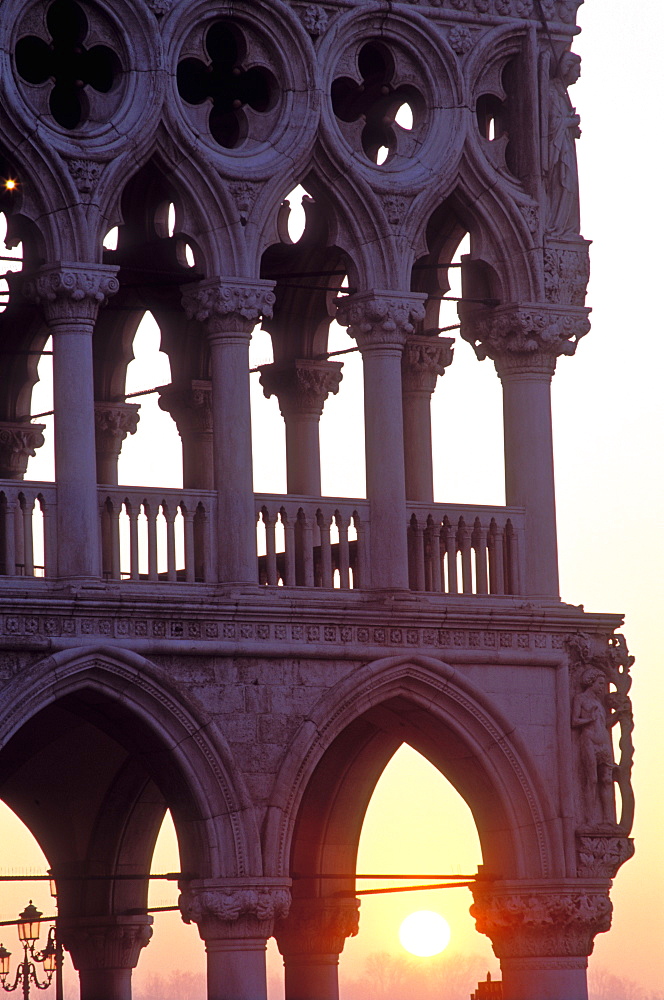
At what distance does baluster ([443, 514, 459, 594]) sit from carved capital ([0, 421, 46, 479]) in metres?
7.05

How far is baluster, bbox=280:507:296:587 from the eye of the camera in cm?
3216

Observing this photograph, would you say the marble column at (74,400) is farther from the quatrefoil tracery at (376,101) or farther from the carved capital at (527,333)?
the carved capital at (527,333)

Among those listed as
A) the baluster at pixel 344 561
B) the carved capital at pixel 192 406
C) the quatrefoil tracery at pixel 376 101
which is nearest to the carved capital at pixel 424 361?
the quatrefoil tracery at pixel 376 101

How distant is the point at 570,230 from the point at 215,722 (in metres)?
6.58

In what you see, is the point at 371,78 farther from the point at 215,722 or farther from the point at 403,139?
the point at 215,722

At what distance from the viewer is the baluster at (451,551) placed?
33.1 meters

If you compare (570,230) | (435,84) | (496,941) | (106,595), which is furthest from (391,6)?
(496,941)

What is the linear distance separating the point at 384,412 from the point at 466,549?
1.65m

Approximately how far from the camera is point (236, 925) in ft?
103

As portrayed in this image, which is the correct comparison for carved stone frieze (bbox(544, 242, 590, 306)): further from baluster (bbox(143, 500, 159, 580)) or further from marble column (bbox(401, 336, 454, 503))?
baluster (bbox(143, 500, 159, 580))

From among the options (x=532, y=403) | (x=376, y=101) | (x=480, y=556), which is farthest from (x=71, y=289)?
(x=532, y=403)

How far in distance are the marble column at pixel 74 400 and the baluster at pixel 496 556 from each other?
4412 millimetres

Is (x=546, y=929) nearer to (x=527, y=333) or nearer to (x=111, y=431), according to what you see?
(x=527, y=333)

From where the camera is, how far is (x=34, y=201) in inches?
1235
